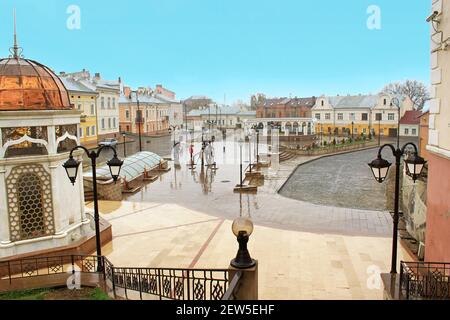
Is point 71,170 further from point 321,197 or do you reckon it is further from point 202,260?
point 321,197

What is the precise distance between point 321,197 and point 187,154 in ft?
74.4

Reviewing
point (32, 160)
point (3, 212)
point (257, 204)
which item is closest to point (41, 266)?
point (3, 212)

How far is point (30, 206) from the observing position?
42.0 feet

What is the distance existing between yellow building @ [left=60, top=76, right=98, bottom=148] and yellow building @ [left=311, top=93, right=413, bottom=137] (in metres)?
41.2

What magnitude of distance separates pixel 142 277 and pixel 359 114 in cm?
6903

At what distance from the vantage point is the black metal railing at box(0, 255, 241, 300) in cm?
822

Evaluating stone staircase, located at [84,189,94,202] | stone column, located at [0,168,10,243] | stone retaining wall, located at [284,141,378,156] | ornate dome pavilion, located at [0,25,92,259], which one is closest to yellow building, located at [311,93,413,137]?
stone retaining wall, located at [284,141,378,156]

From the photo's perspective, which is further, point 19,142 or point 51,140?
point 51,140

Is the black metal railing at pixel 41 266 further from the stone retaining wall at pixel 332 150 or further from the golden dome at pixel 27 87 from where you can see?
the stone retaining wall at pixel 332 150

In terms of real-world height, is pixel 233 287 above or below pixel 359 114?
below

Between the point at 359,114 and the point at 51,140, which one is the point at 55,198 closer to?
the point at 51,140

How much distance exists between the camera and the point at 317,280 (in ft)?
37.0

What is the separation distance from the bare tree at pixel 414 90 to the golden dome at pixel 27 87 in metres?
80.7

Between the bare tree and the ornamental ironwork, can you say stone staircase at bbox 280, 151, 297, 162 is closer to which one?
the ornamental ironwork
